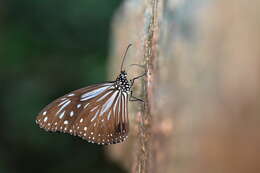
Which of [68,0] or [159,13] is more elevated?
[68,0]

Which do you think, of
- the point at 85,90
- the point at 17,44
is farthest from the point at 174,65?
the point at 17,44

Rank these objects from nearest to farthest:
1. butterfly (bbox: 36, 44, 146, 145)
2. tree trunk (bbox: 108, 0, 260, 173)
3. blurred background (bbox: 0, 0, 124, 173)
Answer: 1. tree trunk (bbox: 108, 0, 260, 173)
2. butterfly (bbox: 36, 44, 146, 145)
3. blurred background (bbox: 0, 0, 124, 173)

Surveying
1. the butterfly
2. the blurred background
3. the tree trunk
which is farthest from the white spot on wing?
the blurred background

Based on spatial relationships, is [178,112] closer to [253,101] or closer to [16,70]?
[253,101]

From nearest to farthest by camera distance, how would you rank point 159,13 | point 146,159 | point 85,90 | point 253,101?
1. point 253,101
2. point 159,13
3. point 146,159
4. point 85,90

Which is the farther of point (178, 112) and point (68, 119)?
point (68, 119)

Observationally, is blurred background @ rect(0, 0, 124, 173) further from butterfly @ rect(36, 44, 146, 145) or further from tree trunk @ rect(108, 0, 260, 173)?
tree trunk @ rect(108, 0, 260, 173)
